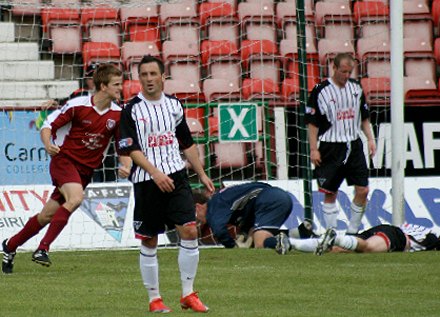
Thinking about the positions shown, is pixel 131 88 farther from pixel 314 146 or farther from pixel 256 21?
pixel 314 146

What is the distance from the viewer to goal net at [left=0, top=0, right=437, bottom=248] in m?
15.4

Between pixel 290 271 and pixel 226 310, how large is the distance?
2.90m

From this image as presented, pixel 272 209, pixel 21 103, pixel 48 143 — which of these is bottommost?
pixel 272 209

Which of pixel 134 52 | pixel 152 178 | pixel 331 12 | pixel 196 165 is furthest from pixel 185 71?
pixel 152 178

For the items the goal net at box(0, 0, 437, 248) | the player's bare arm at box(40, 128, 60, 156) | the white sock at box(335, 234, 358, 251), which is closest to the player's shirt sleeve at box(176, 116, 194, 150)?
the player's bare arm at box(40, 128, 60, 156)

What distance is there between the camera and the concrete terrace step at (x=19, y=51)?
17.4 meters

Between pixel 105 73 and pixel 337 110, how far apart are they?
3143 mm

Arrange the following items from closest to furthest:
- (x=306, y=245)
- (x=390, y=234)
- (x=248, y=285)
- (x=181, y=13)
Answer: (x=248, y=285) → (x=306, y=245) → (x=390, y=234) → (x=181, y=13)

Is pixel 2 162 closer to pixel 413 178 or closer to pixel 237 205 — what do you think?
pixel 237 205

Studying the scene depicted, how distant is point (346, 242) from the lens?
12289 mm

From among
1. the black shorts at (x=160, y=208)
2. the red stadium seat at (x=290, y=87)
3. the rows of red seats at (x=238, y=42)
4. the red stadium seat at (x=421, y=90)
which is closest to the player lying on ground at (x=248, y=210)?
the red stadium seat at (x=290, y=87)

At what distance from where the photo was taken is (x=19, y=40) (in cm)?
1794

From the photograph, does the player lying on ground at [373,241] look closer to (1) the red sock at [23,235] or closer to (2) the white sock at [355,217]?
(2) the white sock at [355,217]

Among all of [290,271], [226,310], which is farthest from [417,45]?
[226,310]
